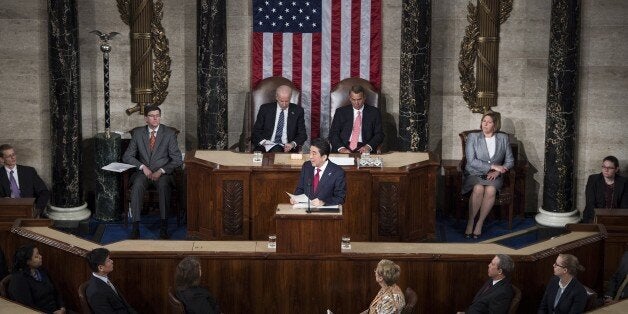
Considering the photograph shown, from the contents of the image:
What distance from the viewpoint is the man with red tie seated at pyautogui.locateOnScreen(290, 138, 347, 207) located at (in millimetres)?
10812

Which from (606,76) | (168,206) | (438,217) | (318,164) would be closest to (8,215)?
(168,206)

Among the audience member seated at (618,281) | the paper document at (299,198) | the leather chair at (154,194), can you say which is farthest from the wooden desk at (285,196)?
the audience member seated at (618,281)

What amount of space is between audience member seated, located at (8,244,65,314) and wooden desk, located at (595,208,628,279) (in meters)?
5.46

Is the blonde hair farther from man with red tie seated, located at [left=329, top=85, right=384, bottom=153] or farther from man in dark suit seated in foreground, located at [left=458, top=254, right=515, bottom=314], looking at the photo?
man with red tie seated, located at [left=329, top=85, right=384, bottom=153]

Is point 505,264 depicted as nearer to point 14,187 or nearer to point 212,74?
point 212,74

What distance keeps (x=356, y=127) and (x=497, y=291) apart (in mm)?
4760

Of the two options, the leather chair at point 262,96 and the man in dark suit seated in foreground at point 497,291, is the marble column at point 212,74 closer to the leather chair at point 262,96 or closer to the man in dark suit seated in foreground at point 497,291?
the leather chair at point 262,96

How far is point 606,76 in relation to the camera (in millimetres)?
14305

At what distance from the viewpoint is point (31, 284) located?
9.83 metres

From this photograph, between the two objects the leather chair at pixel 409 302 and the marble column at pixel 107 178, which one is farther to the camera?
the marble column at pixel 107 178

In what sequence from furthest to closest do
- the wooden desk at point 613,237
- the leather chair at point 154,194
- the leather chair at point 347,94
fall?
the leather chair at point 347,94
the leather chair at point 154,194
the wooden desk at point 613,237

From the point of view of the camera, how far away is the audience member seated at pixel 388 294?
359 inches

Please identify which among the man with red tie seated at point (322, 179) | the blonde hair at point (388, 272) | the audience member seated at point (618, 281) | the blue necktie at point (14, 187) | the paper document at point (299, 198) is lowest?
the audience member seated at point (618, 281)

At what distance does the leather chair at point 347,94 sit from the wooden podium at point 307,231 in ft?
13.5
